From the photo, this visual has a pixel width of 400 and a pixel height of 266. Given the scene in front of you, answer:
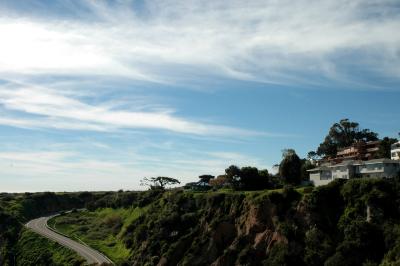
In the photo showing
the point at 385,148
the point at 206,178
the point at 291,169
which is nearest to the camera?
the point at 291,169

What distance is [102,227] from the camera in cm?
10244

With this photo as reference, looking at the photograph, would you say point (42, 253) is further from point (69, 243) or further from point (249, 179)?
point (249, 179)

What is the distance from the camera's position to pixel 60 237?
317 ft

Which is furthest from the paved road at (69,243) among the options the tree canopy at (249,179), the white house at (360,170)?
the white house at (360,170)

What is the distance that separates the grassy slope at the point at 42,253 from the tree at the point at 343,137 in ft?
234

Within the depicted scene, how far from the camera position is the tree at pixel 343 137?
123662mm

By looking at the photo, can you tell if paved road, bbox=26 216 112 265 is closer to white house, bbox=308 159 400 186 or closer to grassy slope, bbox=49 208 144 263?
grassy slope, bbox=49 208 144 263

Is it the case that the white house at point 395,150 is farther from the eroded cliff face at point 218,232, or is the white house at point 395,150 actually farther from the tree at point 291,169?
the eroded cliff face at point 218,232

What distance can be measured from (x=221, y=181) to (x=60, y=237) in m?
35.9

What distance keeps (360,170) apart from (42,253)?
55.9 meters

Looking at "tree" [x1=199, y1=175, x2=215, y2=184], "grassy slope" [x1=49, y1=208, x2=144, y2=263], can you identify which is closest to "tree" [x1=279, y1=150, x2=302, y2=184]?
"grassy slope" [x1=49, y1=208, x2=144, y2=263]

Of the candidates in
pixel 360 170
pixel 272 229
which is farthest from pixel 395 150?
pixel 272 229

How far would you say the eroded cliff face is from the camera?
200 feet

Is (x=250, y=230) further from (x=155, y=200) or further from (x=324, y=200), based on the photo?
(x=155, y=200)
